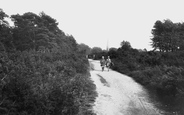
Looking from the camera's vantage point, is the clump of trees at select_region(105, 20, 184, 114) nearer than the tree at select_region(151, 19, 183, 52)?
Yes

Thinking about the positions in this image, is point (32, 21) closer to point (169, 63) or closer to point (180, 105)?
point (169, 63)

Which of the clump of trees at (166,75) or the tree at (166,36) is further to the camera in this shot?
the tree at (166,36)

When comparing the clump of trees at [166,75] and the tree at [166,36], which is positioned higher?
the tree at [166,36]

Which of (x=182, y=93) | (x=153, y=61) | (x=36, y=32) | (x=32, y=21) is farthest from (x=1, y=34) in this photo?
(x=182, y=93)

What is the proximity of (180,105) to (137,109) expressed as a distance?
2.11 metres

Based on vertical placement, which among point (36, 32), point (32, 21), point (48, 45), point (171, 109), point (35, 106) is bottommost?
point (171, 109)

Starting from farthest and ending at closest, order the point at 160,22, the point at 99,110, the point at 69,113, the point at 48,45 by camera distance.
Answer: the point at 48,45 < the point at 160,22 < the point at 99,110 < the point at 69,113

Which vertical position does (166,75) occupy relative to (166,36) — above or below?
below

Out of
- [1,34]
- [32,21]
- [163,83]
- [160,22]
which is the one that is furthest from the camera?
[32,21]

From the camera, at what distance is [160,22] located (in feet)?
106

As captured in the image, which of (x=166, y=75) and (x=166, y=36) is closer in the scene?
(x=166, y=75)

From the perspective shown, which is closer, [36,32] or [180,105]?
[180,105]

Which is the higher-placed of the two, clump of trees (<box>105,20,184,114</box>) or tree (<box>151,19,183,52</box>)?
tree (<box>151,19,183,52</box>)

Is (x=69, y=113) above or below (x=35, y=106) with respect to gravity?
below
